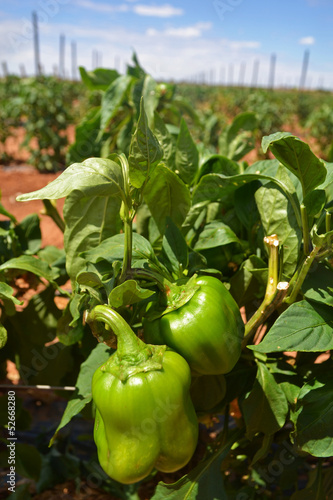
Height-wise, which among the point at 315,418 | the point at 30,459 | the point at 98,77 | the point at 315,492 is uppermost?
the point at 98,77

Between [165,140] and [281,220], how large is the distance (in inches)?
16.2

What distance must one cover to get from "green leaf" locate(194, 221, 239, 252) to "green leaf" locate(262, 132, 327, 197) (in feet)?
0.72

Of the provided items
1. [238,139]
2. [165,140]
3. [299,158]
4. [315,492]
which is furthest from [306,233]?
[315,492]

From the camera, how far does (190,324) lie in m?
0.92

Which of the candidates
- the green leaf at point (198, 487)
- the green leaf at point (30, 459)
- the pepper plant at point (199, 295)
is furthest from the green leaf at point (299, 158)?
the green leaf at point (30, 459)

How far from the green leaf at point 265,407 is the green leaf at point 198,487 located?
5.8 inches

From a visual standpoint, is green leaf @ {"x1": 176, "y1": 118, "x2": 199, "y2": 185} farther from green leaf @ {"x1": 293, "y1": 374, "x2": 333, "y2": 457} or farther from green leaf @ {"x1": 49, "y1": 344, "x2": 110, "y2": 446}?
green leaf @ {"x1": 293, "y1": 374, "x2": 333, "y2": 457}

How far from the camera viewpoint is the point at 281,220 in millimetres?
1094

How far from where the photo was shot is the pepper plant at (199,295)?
0.87m

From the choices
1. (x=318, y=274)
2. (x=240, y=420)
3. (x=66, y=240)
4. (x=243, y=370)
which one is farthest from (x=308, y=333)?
(x=66, y=240)

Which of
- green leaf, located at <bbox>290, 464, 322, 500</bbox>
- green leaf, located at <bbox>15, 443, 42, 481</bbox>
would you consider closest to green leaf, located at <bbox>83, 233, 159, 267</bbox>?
green leaf, located at <bbox>290, 464, 322, 500</bbox>

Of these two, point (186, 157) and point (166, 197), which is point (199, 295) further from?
point (186, 157)

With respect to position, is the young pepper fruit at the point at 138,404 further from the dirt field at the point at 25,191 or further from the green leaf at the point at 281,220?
the dirt field at the point at 25,191

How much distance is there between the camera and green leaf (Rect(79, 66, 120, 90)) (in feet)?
6.00
